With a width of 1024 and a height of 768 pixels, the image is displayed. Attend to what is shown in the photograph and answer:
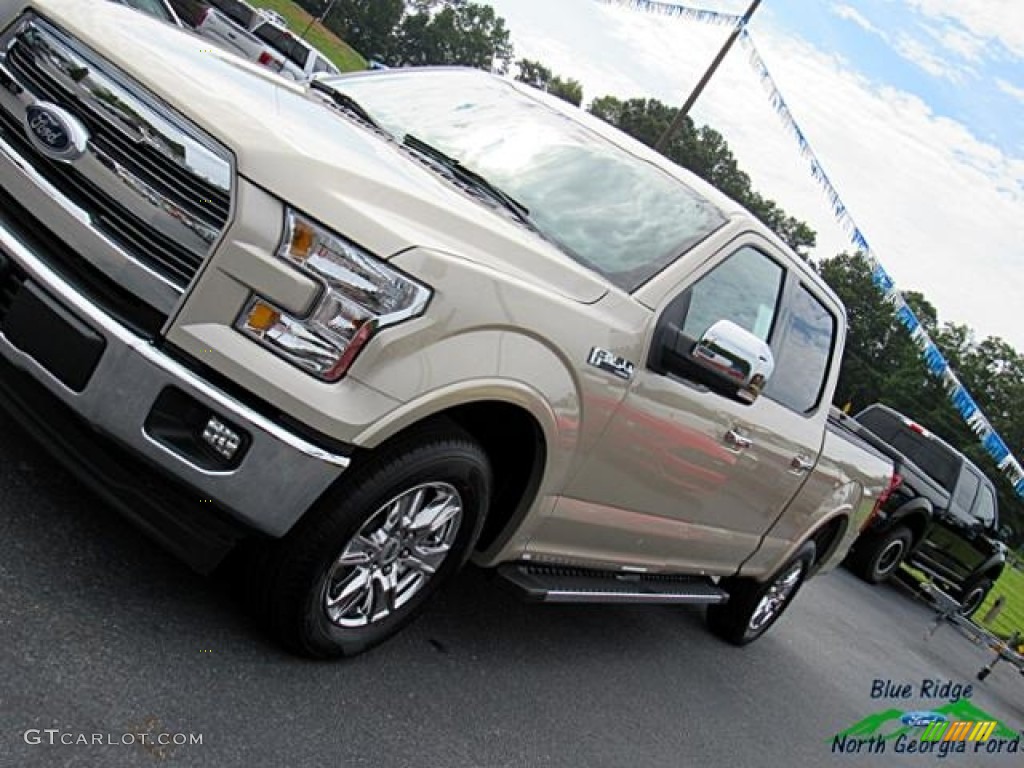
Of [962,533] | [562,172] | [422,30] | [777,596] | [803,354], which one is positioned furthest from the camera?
[422,30]

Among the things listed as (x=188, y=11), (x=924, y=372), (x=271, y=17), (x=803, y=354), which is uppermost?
(x=924, y=372)

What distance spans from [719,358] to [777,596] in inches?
119

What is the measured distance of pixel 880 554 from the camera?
11.3 meters

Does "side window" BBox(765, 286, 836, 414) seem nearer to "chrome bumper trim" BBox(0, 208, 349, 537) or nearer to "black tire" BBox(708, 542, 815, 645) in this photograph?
"black tire" BBox(708, 542, 815, 645)

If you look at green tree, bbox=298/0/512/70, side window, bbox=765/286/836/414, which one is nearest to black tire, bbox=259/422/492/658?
side window, bbox=765/286/836/414

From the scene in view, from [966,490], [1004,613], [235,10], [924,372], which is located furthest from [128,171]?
[924,372]

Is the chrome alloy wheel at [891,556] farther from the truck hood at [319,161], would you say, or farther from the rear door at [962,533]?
the truck hood at [319,161]

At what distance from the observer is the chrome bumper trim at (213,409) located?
259cm

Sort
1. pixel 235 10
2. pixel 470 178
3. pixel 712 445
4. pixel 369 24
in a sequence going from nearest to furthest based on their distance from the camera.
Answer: pixel 470 178 → pixel 712 445 → pixel 235 10 → pixel 369 24

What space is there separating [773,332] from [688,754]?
6.09 ft

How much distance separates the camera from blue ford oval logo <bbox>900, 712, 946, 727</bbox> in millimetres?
6629

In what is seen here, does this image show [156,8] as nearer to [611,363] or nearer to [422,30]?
[611,363]

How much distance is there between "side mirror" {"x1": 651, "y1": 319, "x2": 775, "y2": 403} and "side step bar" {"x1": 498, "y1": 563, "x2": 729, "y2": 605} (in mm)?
853

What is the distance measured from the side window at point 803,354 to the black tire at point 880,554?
6.57m
